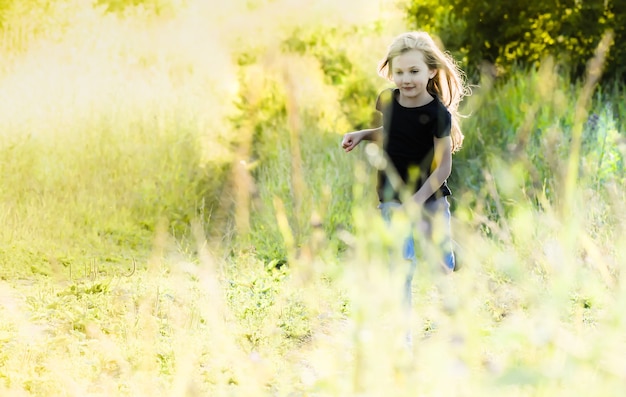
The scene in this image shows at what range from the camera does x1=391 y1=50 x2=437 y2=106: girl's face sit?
13.5 ft

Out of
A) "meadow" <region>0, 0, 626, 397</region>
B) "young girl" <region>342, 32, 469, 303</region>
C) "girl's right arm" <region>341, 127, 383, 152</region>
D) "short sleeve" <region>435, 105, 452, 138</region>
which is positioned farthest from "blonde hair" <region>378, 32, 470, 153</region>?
"meadow" <region>0, 0, 626, 397</region>

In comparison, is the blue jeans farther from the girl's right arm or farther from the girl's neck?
the girl's neck

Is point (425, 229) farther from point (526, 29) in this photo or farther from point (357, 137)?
point (526, 29)

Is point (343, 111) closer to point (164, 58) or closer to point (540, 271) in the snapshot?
point (164, 58)

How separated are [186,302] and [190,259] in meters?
1.46

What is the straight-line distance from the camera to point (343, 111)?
8.82 meters

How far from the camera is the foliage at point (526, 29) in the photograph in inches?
360

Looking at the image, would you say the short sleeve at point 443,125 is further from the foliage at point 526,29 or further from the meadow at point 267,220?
the foliage at point 526,29

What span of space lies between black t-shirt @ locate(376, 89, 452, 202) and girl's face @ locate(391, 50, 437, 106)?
61mm

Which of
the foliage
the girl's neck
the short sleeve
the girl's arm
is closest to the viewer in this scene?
the girl's arm

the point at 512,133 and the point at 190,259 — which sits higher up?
the point at 512,133

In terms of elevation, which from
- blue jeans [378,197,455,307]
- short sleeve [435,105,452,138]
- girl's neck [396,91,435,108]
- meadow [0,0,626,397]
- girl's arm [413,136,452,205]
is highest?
girl's neck [396,91,435,108]

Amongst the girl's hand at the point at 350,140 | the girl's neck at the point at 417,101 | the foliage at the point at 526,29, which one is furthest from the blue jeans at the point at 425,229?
the foliage at the point at 526,29

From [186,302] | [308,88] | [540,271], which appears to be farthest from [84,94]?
[540,271]
